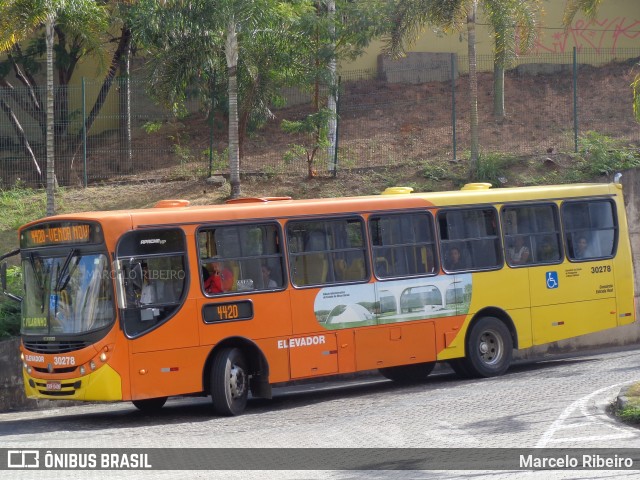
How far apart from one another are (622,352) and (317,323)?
30.1 ft

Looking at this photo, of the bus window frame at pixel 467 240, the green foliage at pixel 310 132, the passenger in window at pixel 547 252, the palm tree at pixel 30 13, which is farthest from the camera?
the green foliage at pixel 310 132

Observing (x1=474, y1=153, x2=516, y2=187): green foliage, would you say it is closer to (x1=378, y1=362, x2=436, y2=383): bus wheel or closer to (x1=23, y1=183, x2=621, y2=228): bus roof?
(x1=23, y1=183, x2=621, y2=228): bus roof

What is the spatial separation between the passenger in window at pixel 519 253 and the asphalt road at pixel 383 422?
1946 millimetres

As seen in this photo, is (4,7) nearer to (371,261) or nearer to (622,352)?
(371,261)

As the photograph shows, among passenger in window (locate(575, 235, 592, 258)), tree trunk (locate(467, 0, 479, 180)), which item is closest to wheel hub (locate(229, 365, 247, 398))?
passenger in window (locate(575, 235, 592, 258))

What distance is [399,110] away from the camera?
98.6ft

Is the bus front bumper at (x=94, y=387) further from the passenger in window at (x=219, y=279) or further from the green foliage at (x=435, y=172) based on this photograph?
the green foliage at (x=435, y=172)

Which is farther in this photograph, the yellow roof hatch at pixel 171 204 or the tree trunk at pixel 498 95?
the tree trunk at pixel 498 95

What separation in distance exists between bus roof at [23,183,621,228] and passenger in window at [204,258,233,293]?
0.65 m

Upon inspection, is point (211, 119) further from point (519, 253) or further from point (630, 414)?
point (630, 414)

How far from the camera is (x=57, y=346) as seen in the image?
13.1 metres

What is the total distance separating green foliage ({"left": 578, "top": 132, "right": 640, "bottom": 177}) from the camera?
24.5 m

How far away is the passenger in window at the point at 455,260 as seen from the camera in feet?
53.3

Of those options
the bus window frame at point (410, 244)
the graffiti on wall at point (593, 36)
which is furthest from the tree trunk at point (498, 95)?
the bus window frame at point (410, 244)
